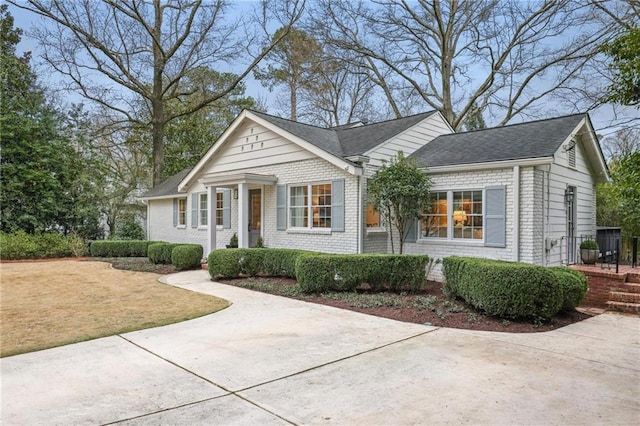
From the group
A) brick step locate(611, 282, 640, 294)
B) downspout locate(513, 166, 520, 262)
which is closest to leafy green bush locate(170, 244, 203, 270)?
downspout locate(513, 166, 520, 262)

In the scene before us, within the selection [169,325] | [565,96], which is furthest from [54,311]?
[565,96]

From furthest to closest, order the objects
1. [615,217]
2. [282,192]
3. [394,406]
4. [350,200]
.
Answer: [615,217] < [282,192] < [350,200] < [394,406]

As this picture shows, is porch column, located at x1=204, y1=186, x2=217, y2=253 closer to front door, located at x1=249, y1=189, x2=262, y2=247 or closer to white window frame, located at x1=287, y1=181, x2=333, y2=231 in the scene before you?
front door, located at x1=249, y1=189, x2=262, y2=247

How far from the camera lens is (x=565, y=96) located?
59.8 ft

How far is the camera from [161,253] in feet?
44.7

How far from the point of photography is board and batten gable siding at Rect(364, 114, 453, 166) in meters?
10.9

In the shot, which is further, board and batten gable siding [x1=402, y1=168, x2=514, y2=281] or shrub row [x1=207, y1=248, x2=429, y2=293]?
board and batten gable siding [x1=402, y1=168, x2=514, y2=281]

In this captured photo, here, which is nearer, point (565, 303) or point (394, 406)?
point (394, 406)

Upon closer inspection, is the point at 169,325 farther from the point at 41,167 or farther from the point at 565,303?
the point at 41,167

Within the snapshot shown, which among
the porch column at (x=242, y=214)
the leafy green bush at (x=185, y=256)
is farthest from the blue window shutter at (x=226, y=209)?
the porch column at (x=242, y=214)

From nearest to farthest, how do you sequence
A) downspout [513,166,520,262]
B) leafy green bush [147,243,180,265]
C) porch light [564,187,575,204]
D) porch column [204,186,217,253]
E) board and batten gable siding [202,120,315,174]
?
downspout [513,166,520,262]
porch light [564,187,575,204]
board and batten gable siding [202,120,315,174]
leafy green bush [147,243,180,265]
porch column [204,186,217,253]

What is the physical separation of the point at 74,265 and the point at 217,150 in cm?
631

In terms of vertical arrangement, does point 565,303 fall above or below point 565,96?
below

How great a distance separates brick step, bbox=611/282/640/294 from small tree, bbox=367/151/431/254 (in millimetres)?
4226
